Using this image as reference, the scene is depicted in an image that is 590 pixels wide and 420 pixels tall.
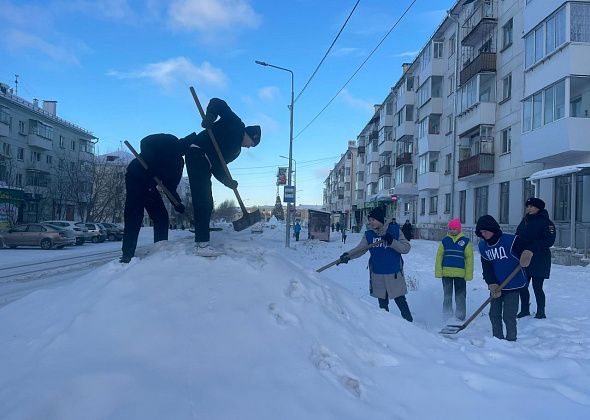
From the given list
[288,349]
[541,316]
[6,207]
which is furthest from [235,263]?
[6,207]

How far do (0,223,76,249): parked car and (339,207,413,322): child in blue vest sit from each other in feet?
66.7

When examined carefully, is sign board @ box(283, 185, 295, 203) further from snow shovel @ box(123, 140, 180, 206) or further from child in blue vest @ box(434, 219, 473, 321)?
snow shovel @ box(123, 140, 180, 206)

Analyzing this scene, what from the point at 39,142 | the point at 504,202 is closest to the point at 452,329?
the point at 504,202

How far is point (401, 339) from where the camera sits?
3719mm

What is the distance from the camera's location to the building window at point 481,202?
80.4 feet

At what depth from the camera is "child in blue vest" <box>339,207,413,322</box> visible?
6246 mm

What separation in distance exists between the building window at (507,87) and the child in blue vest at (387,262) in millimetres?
19180

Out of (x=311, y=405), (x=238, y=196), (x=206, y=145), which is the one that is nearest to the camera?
(x=311, y=405)

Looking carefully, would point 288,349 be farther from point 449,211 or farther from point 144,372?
point 449,211

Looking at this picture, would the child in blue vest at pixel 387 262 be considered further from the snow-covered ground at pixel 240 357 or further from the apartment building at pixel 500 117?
the apartment building at pixel 500 117

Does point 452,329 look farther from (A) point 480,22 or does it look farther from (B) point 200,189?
(A) point 480,22

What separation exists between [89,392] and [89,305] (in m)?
1.04

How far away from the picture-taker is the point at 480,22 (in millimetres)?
23797

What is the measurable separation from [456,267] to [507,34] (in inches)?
787
